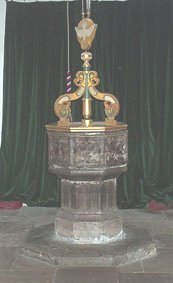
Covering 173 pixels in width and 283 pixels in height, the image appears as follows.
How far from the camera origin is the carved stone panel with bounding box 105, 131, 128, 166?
3447mm

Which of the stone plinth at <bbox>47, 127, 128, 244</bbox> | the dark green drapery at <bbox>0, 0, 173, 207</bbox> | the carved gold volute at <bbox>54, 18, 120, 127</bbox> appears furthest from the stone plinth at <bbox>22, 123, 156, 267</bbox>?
the dark green drapery at <bbox>0, 0, 173, 207</bbox>

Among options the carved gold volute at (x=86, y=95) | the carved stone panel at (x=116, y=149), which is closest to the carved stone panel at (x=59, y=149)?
the carved gold volute at (x=86, y=95)

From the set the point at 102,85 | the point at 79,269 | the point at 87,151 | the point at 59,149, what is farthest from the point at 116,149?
the point at 102,85

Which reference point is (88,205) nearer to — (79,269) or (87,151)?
(87,151)

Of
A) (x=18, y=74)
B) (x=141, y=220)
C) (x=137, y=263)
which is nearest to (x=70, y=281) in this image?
(x=137, y=263)

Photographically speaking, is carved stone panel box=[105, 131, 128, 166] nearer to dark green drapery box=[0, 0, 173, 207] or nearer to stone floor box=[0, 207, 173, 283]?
stone floor box=[0, 207, 173, 283]

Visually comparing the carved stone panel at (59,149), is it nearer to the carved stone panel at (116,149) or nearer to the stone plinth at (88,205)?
the stone plinth at (88,205)

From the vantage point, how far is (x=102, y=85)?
497 centimetres

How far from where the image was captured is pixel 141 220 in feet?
14.6

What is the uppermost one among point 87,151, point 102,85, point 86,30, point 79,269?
point 86,30

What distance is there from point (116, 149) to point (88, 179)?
12.6 inches

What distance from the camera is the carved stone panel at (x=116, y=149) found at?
11.3 ft

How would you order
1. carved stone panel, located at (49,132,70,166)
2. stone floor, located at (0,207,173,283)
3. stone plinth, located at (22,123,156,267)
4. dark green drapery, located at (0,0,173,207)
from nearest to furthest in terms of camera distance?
1. stone floor, located at (0,207,173,283)
2. stone plinth, located at (22,123,156,267)
3. carved stone panel, located at (49,132,70,166)
4. dark green drapery, located at (0,0,173,207)

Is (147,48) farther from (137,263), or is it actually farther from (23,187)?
(137,263)
